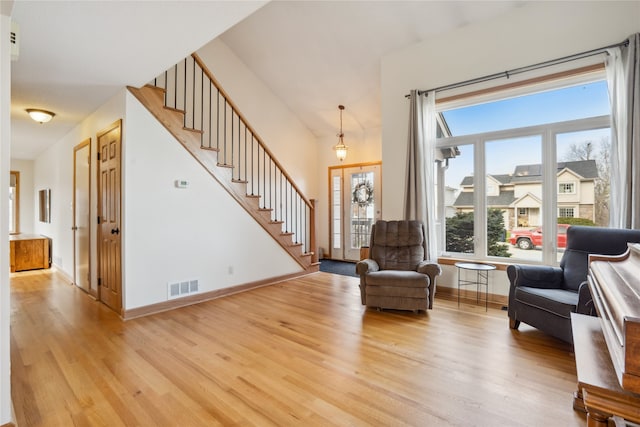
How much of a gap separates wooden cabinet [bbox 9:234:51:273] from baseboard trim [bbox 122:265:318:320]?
4.35 metres

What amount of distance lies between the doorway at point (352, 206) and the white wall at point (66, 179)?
4.59 m

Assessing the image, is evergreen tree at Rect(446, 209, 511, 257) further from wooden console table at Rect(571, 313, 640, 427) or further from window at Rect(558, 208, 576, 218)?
wooden console table at Rect(571, 313, 640, 427)

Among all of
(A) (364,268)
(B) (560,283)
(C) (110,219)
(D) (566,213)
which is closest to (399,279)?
(A) (364,268)

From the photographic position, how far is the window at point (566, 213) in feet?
11.3

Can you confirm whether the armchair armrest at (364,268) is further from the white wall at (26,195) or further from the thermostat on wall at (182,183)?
the white wall at (26,195)

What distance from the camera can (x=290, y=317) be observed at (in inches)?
133

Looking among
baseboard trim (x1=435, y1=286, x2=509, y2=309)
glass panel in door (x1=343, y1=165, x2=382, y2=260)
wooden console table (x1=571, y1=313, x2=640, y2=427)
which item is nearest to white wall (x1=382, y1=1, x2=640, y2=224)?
baseboard trim (x1=435, y1=286, x2=509, y2=309)

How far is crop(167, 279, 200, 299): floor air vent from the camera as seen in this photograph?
368 cm

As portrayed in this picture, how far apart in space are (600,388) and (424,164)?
3548mm

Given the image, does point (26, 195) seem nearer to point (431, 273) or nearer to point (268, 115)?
point (268, 115)

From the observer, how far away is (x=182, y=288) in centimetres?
379

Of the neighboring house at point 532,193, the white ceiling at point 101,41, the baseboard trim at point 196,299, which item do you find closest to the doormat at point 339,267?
the baseboard trim at point 196,299

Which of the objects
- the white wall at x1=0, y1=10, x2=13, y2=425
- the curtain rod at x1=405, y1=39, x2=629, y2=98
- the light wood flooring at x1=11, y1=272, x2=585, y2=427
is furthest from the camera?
the curtain rod at x1=405, y1=39, x2=629, y2=98

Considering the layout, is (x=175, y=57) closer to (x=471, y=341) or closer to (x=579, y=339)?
(x=579, y=339)
